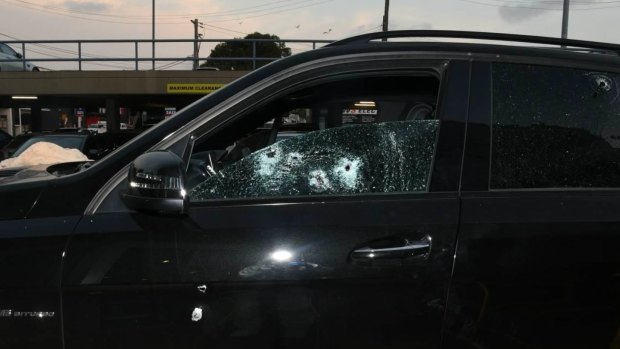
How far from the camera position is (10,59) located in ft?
62.1

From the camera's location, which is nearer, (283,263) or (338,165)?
(283,263)

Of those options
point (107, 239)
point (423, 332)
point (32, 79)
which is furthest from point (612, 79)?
point (32, 79)

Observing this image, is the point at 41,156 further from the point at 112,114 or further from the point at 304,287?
the point at 112,114

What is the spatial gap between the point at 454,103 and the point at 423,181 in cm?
30

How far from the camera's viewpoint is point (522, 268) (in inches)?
68.5

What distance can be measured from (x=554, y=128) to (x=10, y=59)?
20.8 meters

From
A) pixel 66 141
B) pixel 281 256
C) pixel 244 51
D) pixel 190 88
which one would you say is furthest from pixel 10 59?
pixel 244 51

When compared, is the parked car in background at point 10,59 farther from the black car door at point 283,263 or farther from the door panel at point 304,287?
the door panel at point 304,287

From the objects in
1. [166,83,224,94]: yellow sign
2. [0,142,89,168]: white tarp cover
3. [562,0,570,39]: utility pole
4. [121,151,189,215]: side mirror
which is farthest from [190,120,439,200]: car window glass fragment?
[562,0,570,39]: utility pole

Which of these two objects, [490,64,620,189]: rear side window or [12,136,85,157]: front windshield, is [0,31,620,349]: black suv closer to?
[490,64,620,189]: rear side window

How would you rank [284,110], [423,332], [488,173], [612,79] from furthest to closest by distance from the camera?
[284,110] < [612,79] < [488,173] < [423,332]

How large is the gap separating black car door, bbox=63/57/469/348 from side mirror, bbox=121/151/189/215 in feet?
0.22

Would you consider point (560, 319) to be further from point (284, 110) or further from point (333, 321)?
point (284, 110)

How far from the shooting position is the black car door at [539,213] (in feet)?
5.67
